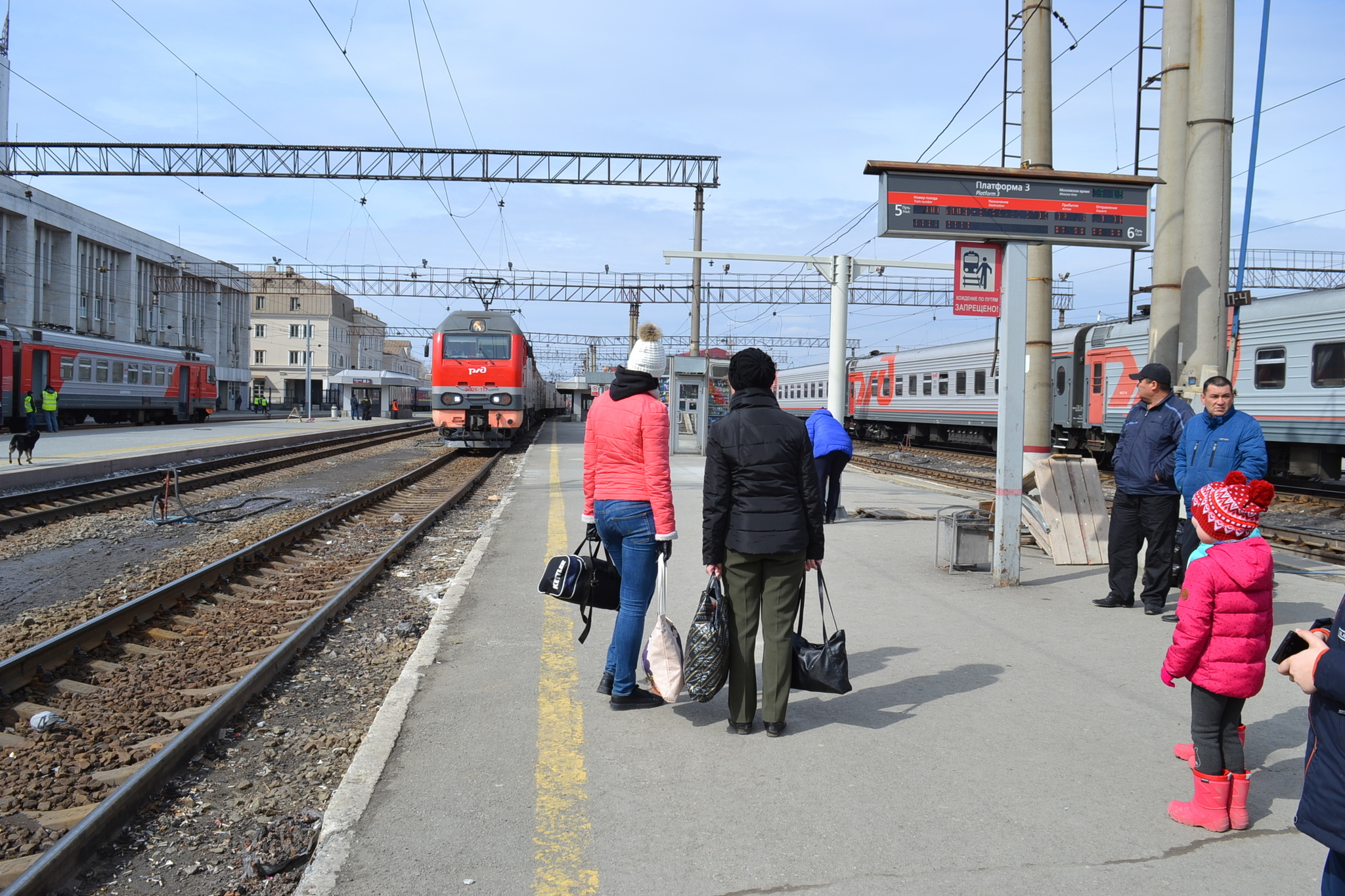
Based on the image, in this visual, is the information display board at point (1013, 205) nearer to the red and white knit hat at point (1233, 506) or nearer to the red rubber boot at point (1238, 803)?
the red and white knit hat at point (1233, 506)

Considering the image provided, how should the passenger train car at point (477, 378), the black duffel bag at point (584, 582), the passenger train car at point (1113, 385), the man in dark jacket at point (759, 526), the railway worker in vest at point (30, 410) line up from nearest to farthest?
the man in dark jacket at point (759, 526)
the black duffel bag at point (584, 582)
the passenger train car at point (1113, 385)
the railway worker in vest at point (30, 410)
the passenger train car at point (477, 378)

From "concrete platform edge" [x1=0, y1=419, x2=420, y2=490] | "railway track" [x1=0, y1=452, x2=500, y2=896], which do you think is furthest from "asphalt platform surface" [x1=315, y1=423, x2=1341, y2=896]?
"concrete platform edge" [x1=0, y1=419, x2=420, y2=490]

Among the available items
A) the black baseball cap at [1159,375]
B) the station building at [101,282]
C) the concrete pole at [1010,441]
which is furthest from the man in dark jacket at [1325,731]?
the station building at [101,282]

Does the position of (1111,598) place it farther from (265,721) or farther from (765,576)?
(265,721)

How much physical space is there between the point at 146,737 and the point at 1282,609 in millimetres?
6878

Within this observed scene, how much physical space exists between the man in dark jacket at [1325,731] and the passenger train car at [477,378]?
2232cm

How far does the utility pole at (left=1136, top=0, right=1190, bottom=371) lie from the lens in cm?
787

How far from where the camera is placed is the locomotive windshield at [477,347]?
77.3ft

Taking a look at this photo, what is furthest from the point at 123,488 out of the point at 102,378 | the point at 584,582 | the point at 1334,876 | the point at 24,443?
the point at 102,378

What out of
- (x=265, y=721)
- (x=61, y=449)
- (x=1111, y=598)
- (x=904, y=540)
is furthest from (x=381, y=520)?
(x=61, y=449)

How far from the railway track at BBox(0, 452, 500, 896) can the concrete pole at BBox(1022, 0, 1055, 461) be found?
6702 mm

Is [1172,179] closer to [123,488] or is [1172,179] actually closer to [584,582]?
[584,582]

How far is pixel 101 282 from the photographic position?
177 ft

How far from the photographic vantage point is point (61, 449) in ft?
65.8
